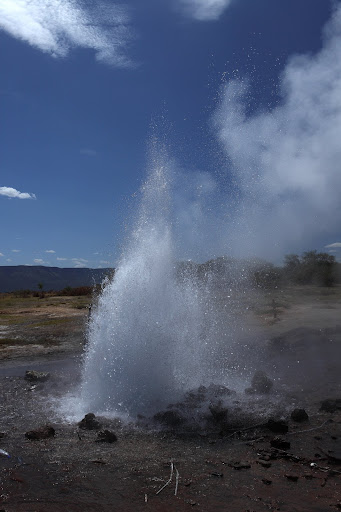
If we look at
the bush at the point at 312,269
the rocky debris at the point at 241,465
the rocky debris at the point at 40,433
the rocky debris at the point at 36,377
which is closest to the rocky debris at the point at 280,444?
the rocky debris at the point at 241,465

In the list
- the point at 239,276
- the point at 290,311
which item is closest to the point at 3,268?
the point at 239,276

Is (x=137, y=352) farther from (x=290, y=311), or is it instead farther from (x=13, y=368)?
(x=290, y=311)

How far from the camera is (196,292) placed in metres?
10.3

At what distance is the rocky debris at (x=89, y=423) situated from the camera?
6.55 meters

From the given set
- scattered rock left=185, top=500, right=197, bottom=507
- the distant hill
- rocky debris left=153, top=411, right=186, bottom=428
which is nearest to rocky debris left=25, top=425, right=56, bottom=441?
rocky debris left=153, top=411, right=186, bottom=428

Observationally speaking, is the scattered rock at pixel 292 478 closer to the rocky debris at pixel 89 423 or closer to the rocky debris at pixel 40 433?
the rocky debris at pixel 89 423

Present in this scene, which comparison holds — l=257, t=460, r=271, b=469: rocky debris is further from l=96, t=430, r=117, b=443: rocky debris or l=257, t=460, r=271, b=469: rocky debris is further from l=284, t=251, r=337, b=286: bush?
l=284, t=251, r=337, b=286: bush

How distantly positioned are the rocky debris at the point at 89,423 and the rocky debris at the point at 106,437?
0.44 m

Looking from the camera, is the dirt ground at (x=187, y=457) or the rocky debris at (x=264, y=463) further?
the rocky debris at (x=264, y=463)

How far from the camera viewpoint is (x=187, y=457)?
5.48m

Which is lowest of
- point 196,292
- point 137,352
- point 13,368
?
point 13,368

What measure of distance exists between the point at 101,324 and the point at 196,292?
2.56m

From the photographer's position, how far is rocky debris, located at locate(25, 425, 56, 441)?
6.18 m

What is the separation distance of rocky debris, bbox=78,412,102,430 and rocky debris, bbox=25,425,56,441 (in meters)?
0.49
